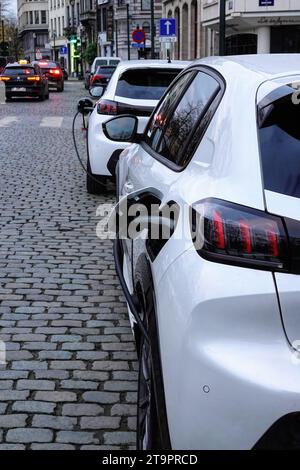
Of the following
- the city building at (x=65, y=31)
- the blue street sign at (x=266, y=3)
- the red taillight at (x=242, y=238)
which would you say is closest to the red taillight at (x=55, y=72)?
the blue street sign at (x=266, y=3)

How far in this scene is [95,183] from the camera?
9039 mm

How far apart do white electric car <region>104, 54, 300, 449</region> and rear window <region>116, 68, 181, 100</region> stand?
5928 mm

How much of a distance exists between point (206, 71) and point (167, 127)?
1.57 feet

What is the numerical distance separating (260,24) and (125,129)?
86.6 ft

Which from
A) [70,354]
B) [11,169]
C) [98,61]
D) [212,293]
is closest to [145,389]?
[212,293]

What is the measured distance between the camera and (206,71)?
3264mm

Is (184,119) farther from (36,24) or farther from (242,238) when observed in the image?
(36,24)

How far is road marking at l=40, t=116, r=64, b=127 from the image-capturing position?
1958cm

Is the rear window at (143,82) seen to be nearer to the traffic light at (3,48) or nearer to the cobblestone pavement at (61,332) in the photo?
the cobblestone pavement at (61,332)

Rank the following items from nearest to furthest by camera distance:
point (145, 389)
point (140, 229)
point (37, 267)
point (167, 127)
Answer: point (145, 389) → point (140, 229) → point (167, 127) → point (37, 267)

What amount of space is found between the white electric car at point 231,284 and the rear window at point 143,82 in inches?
233

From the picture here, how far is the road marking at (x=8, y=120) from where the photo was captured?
781 inches

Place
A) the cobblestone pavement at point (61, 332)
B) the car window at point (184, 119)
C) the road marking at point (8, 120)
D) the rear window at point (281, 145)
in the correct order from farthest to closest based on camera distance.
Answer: the road marking at point (8, 120) < the cobblestone pavement at point (61, 332) < the car window at point (184, 119) < the rear window at point (281, 145)

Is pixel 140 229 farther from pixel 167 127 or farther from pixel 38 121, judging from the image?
pixel 38 121
